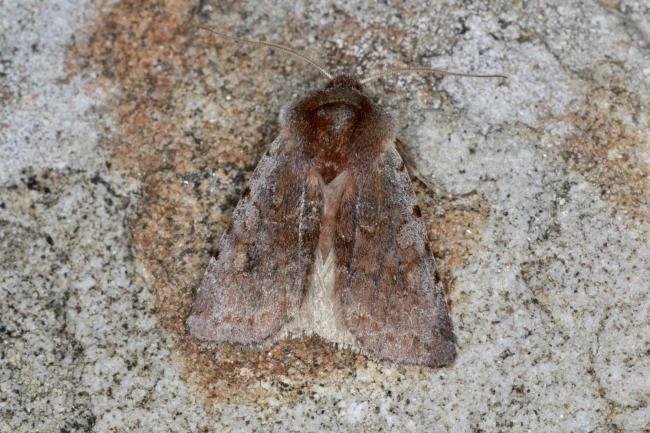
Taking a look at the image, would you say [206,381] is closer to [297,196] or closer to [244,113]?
[297,196]

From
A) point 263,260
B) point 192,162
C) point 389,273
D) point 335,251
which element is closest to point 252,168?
point 192,162

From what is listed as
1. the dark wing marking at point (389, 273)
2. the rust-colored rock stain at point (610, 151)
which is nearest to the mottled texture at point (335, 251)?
the dark wing marking at point (389, 273)

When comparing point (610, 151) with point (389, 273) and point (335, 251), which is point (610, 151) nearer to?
point (389, 273)

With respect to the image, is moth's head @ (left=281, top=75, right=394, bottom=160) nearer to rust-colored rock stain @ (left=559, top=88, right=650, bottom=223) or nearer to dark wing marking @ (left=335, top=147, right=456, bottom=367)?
dark wing marking @ (left=335, top=147, right=456, bottom=367)

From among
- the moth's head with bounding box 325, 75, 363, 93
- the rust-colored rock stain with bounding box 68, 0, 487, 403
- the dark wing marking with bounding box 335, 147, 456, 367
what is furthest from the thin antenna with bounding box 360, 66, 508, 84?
the rust-colored rock stain with bounding box 68, 0, 487, 403

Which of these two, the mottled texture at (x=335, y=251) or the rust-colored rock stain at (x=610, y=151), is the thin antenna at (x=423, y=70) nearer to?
the mottled texture at (x=335, y=251)

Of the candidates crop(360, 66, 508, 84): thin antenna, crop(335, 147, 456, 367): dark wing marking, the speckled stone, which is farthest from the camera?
crop(360, 66, 508, 84): thin antenna

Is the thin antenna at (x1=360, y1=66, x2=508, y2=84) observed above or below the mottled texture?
above

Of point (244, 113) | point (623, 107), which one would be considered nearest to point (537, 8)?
point (623, 107)
